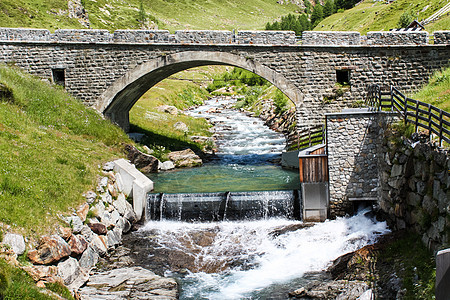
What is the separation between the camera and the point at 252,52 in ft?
83.1

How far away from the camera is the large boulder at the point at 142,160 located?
25428 millimetres

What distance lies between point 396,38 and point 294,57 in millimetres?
5770

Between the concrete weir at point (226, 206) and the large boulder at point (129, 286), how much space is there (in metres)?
5.33

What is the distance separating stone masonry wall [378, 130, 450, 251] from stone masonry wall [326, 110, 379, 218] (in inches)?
18.4

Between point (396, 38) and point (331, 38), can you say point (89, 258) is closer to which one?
point (331, 38)

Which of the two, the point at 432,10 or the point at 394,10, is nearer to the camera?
the point at 432,10

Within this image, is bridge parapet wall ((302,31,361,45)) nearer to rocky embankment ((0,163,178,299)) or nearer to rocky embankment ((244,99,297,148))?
rocky embankment ((244,99,297,148))

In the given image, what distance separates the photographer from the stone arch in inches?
1002

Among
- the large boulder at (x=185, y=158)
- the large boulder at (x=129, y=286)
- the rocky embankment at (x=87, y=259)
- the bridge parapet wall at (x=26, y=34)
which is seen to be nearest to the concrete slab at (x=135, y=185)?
the rocky embankment at (x=87, y=259)

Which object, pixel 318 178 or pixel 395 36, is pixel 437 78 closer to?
pixel 395 36

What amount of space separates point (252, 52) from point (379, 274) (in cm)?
1614

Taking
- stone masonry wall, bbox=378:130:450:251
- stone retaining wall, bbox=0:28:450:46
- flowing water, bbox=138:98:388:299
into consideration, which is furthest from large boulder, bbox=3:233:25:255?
stone retaining wall, bbox=0:28:450:46

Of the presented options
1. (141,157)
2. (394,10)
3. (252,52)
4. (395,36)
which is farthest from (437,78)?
(394,10)

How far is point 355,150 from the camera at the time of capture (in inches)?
664
